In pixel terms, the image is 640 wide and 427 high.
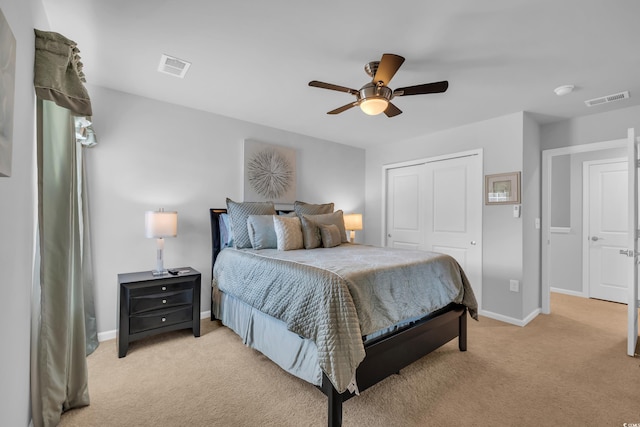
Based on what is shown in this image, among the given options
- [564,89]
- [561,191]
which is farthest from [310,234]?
[561,191]

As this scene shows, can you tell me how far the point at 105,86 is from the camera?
2797 mm

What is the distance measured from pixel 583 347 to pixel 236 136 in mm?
4221

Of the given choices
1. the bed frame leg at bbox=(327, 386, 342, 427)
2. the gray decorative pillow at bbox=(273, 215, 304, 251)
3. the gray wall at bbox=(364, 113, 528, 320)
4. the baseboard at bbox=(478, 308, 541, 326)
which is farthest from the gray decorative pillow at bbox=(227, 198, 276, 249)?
the baseboard at bbox=(478, 308, 541, 326)

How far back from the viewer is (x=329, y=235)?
128 inches

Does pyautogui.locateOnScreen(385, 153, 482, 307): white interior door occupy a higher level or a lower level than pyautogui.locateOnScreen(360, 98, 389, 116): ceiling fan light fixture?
lower

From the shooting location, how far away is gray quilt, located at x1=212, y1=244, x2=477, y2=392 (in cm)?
164

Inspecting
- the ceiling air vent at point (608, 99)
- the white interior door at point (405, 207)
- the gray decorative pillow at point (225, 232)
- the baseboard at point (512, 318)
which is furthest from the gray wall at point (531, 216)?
the gray decorative pillow at point (225, 232)

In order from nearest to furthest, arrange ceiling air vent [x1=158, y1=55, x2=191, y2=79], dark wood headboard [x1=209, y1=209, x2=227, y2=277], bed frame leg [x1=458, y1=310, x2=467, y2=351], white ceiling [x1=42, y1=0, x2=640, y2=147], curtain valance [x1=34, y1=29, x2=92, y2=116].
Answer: curtain valance [x1=34, y1=29, x2=92, y2=116]
white ceiling [x1=42, y1=0, x2=640, y2=147]
ceiling air vent [x1=158, y1=55, x2=191, y2=79]
bed frame leg [x1=458, y1=310, x2=467, y2=351]
dark wood headboard [x1=209, y1=209, x2=227, y2=277]

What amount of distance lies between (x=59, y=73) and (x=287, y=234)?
204 cm

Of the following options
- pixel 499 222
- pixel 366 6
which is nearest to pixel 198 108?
pixel 366 6

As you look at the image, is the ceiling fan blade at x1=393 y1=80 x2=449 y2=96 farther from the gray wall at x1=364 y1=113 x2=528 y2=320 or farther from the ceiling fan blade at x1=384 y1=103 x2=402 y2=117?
the gray wall at x1=364 y1=113 x2=528 y2=320

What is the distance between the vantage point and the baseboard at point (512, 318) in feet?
10.8

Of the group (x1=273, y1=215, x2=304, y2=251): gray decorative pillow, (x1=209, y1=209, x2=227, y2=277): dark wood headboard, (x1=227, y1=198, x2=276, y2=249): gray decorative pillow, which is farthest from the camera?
(x1=209, y1=209, x2=227, y2=277): dark wood headboard

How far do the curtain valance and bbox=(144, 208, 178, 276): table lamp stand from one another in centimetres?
125
